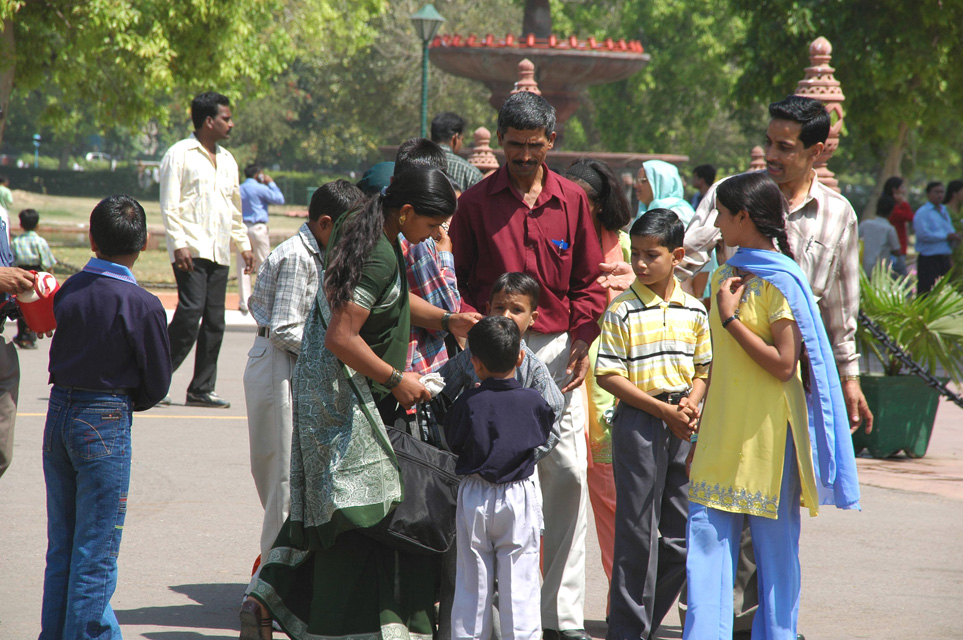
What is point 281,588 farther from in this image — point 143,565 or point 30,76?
point 30,76

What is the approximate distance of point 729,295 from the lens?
4.12 m

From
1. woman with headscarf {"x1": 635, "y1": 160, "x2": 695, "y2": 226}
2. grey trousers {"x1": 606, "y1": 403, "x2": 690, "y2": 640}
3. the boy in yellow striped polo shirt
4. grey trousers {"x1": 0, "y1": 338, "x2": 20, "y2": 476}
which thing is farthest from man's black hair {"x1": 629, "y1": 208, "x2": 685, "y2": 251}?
grey trousers {"x1": 0, "y1": 338, "x2": 20, "y2": 476}

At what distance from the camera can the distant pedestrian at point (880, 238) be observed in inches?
602

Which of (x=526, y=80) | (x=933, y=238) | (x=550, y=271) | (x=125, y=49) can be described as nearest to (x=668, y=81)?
(x=125, y=49)

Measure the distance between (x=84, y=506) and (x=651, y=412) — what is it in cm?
216

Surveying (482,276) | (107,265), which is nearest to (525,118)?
(482,276)

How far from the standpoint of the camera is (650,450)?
446cm

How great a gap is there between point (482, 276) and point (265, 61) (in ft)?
66.2

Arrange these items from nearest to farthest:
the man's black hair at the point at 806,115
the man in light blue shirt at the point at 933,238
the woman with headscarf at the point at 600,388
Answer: the man's black hair at the point at 806,115 < the woman with headscarf at the point at 600,388 < the man in light blue shirt at the point at 933,238

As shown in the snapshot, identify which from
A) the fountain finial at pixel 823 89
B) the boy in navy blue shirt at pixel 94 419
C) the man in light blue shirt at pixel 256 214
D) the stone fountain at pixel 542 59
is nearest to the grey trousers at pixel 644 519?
the boy in navy blue shirt at pixel 94 419

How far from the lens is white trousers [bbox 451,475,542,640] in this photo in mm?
4086

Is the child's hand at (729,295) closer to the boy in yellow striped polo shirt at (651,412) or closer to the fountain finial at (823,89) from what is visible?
the boy in yellow striped polo shirt at (651,412)

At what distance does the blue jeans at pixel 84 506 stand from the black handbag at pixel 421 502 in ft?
3.05

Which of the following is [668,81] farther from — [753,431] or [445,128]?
[753,431]
